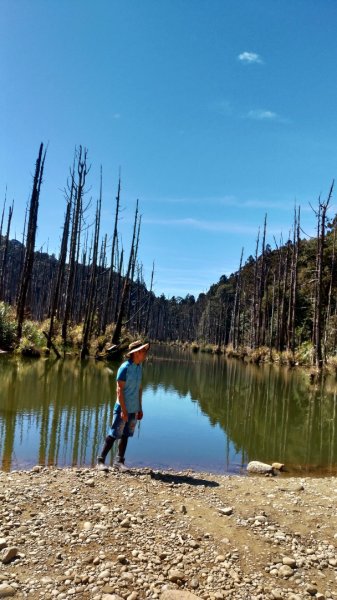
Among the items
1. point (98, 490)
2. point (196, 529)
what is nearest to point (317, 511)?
point (196, 529)

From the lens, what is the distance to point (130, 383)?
6.51 m

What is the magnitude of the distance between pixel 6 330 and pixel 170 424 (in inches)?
519

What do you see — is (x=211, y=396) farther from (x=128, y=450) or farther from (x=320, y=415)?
(x=128, y=450)

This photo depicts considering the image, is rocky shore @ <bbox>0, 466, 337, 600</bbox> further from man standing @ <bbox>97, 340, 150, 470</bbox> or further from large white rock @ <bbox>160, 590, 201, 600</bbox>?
man standing @ <bbox>97, 340, 150, 470</bbox>

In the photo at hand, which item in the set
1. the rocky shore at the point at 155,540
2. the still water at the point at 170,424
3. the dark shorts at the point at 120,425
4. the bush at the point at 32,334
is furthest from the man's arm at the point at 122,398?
the bush at the point at 32,334

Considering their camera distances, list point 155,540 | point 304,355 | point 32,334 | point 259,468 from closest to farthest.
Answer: point 155,540, point 259,468, point 32,334, point 304,355

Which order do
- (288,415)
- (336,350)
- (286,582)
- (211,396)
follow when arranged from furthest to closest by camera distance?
(336,350) → (211,396) → (288,415) → (286,582)

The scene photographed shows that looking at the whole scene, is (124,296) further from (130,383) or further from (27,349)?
(130,383)

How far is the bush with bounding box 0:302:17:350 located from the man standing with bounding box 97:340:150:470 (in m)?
16.1

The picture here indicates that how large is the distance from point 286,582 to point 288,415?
9.41 meters

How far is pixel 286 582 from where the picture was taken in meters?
3.77

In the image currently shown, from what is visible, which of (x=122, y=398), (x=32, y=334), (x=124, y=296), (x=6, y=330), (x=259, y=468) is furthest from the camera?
(x=124, y=296)

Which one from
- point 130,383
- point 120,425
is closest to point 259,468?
point 120,425

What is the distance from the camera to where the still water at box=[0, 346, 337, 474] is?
776 cm
